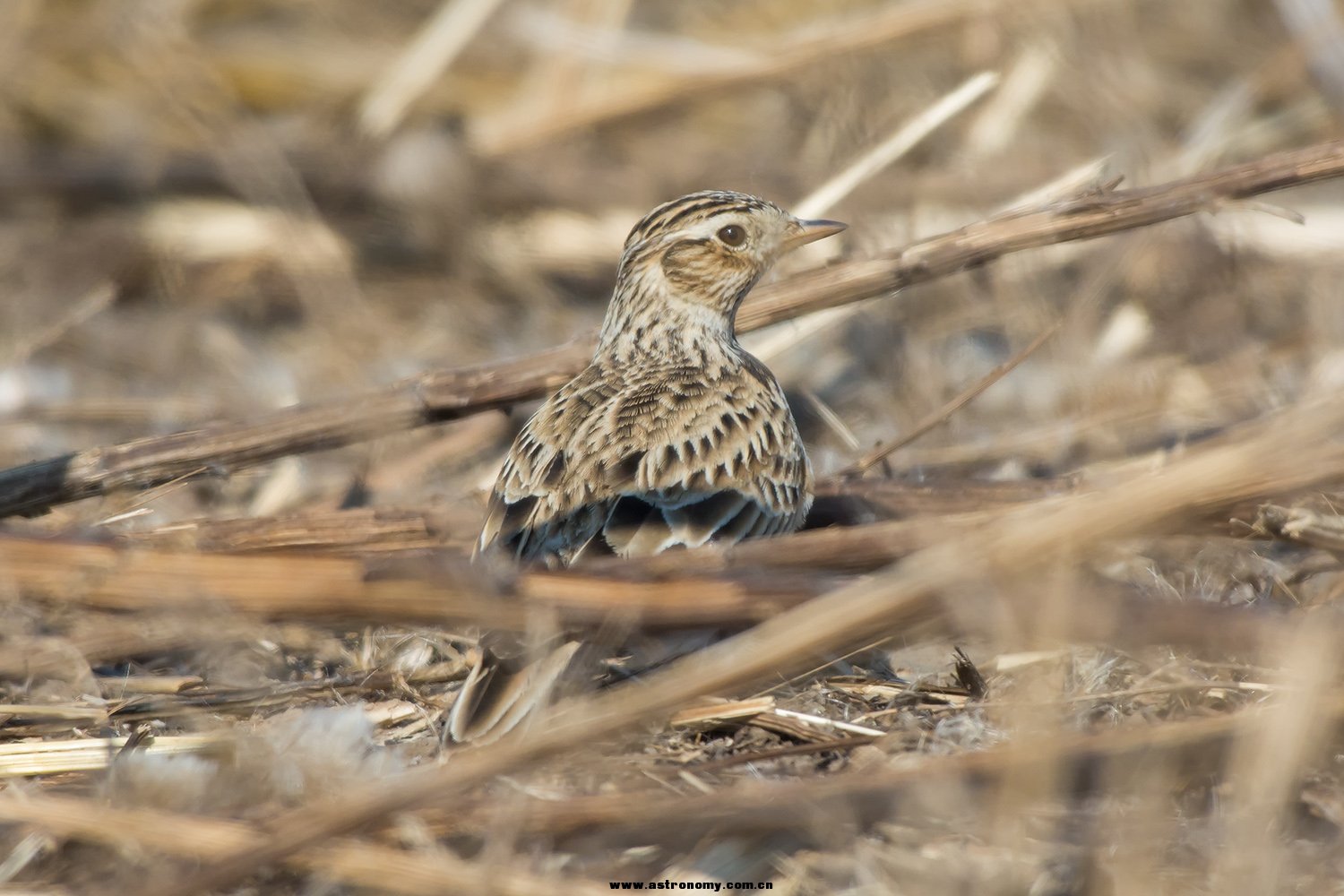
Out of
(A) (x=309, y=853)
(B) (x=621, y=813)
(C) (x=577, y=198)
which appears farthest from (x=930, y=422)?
(C) (x=577, y=198)

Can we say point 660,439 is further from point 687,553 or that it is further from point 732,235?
point 687,553

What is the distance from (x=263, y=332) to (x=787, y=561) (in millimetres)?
6217

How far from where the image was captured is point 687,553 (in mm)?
2883

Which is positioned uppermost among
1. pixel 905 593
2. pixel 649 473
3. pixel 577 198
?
pixel 577 198

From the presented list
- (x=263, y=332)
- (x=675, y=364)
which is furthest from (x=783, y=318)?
(x=263, y=332)

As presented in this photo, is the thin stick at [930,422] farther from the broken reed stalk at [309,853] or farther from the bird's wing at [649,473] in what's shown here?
the broken reed stalk at [309,853]

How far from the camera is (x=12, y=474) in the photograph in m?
4.57

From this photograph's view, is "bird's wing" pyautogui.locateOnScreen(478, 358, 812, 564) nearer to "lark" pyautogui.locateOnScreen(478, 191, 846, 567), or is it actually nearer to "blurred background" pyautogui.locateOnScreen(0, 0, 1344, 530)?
"lark" pyautogui.locateOnScreen(478, 191, 846, 567)

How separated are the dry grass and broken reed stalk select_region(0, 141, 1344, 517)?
0.02 meters

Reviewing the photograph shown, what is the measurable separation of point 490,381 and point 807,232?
1.34 m

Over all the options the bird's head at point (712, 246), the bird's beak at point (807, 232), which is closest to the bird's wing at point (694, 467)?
the bird's head at point (712, 246)

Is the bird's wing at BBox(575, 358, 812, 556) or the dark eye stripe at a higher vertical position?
the dark eye stripe

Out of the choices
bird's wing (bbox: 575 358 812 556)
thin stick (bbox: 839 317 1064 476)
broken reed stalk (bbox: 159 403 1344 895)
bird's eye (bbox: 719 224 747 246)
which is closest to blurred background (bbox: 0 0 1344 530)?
thin stick (bbox: 839 317 1064 476)

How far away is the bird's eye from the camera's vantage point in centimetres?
573
